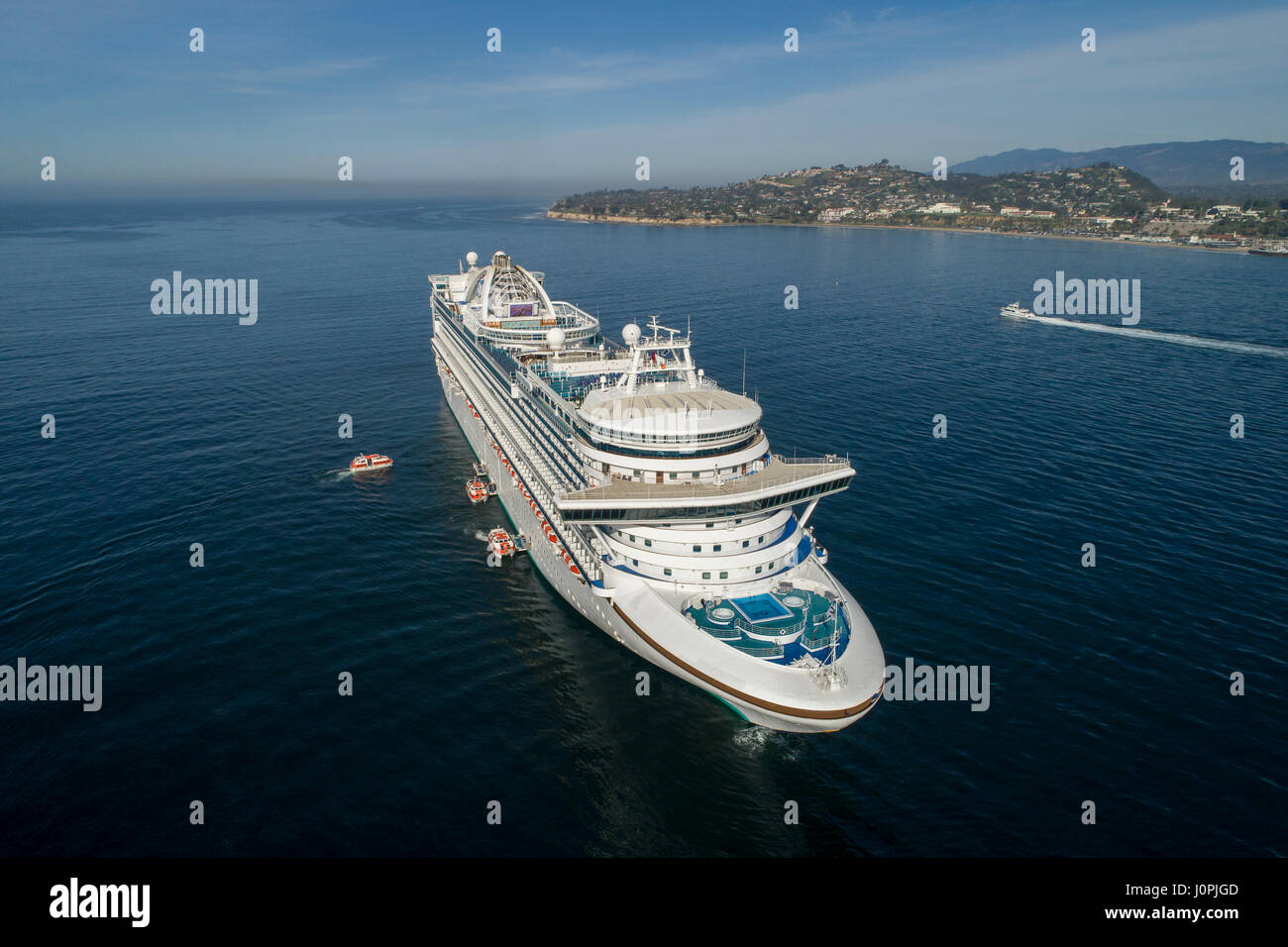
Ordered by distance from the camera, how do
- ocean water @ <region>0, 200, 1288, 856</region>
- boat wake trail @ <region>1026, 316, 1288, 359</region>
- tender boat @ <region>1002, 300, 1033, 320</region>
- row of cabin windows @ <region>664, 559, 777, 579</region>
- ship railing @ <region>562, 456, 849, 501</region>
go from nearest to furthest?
ocean water @ <region>0, 200, 1288, 856</region>
ship railing @ <region>562, 456, 849, 501</region>
row of cabin windows @ <region>664, 559, 777, 579</region>
boat wake trail @ <region>1026, 316, 1288, 359</region>
tender boat @ <region>1002, 300, 1033, 320</region>

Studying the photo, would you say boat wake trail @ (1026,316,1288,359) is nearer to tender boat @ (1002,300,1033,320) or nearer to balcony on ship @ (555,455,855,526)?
tender boat @ (1002,300,1033,320)

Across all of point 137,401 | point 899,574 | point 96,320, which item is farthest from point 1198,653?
point 96,320

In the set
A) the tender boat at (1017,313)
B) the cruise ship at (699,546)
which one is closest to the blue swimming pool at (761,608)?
the cruise ship at (699,546)

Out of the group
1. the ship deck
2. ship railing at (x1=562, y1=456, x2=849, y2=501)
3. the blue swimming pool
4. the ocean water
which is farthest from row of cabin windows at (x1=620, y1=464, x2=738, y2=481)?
the ocean water

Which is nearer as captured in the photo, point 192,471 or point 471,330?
point 192,471

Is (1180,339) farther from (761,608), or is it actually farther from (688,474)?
(761,608)

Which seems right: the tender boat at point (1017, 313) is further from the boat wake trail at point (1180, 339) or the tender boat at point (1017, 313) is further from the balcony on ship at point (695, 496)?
the balcony on ship at point (695, 496)
